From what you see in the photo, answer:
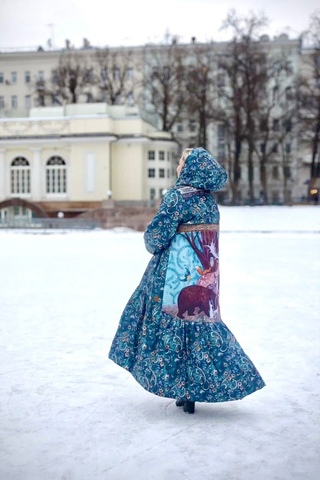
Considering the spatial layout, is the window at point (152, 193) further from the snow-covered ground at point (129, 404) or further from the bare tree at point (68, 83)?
the snow-covered ground at point (129, 404)

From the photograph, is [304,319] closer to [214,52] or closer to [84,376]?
[84,376]

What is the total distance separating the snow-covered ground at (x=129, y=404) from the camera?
3922mm

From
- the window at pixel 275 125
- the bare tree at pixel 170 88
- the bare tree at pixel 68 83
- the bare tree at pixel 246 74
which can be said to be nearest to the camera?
the bare tree at pixel 246 74

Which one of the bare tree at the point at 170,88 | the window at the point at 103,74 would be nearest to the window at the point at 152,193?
the bare tree at the point at 170,88

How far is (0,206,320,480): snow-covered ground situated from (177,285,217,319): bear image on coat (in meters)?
0.74

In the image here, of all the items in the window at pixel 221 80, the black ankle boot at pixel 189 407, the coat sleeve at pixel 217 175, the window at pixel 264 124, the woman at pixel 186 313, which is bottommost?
the black ankle boot at pixel 189 407

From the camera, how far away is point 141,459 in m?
3.99

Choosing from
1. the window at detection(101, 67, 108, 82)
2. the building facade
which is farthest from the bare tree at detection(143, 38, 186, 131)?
the window at detection(101, 67, 108, 82)

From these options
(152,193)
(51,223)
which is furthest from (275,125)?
(51,223)

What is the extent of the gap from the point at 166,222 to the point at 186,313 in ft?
1.98

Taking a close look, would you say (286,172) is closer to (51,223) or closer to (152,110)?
(152,110)

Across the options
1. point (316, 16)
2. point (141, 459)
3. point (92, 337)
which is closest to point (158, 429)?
point (141, 459)

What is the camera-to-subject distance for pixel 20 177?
155ft

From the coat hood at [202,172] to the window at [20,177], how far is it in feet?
143
